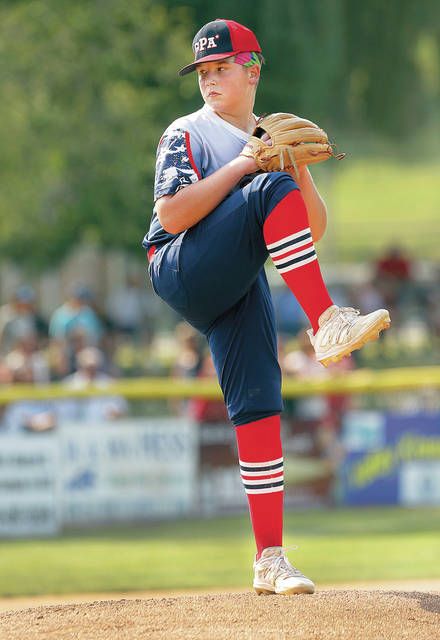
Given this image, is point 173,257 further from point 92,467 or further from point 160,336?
point 160,336

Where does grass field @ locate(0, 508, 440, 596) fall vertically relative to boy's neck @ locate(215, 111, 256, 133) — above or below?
below

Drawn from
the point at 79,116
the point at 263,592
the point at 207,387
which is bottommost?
the point at 263,592

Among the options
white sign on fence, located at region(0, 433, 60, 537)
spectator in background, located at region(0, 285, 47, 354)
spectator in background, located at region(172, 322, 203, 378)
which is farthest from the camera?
spectator in background, located at region(0, 285, 47, 354)

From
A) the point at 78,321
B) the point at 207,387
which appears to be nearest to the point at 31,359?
the point at 207,387

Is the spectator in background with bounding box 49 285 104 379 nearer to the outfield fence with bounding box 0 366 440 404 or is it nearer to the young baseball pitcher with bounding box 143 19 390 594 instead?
the outfield fence with bounding box 0 366 440 404

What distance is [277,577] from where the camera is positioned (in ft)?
15.5

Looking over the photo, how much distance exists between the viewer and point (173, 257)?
4.49 metres

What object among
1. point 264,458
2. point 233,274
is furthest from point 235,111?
point 264,458

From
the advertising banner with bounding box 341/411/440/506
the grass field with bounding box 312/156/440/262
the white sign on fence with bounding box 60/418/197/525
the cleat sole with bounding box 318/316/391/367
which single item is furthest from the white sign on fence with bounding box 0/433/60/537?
the grass field with bounding box 312/156/440/262

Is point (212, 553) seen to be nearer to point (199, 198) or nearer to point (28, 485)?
point (28, 485)

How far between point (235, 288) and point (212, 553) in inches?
211

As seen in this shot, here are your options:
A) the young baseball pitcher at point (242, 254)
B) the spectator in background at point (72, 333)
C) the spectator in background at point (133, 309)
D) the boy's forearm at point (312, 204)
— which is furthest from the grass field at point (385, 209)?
the young baseball pitcher at point (242, 254)

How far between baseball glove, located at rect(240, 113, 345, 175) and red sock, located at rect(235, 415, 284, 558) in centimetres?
97

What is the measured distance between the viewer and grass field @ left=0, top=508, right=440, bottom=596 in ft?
27.8
